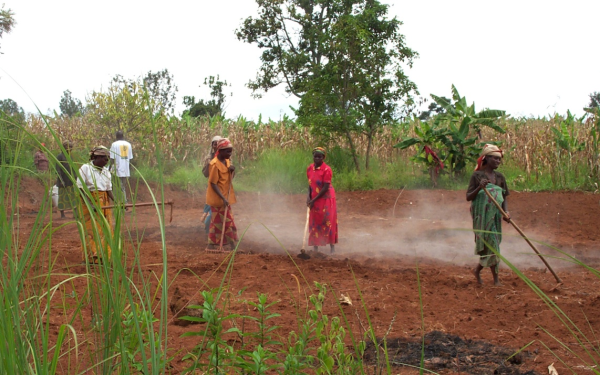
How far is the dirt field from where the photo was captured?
4.54m

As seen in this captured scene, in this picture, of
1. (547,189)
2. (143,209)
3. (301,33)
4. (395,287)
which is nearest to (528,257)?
(395,287)

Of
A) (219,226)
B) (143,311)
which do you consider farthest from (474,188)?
(143,311)

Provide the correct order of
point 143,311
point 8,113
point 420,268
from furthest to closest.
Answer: point 420,268 < point 8,113 < point 143,311

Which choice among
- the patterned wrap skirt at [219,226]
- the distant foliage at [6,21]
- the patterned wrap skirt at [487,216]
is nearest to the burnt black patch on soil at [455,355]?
the patterned wrap skirt at [487,216]

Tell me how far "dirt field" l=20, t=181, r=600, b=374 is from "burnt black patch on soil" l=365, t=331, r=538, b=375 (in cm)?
2

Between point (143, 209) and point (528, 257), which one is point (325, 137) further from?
point (528, 257)

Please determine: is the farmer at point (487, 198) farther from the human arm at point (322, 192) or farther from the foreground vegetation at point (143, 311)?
the human arm at point (322, 192)

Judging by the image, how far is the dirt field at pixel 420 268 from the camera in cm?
454

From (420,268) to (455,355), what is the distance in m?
3.16

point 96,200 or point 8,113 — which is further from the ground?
point 8,113

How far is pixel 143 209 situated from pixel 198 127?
7.09 m

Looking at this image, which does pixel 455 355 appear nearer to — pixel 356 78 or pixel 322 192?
pixel 322 192

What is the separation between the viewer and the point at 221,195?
795 centimetres

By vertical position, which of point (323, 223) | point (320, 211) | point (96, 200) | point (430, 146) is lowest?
point (323, 223)
